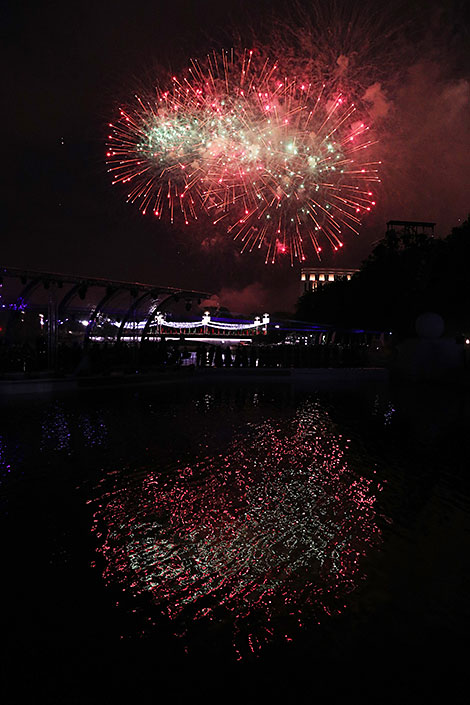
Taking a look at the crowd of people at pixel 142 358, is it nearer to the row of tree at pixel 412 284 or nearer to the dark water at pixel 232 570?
the row of tree at pixel 412 284

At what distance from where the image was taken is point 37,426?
11.8 meters

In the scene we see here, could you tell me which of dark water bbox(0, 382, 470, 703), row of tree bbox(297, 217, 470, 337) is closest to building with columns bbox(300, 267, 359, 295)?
row of tree bbox(297, 217, 470, 337)

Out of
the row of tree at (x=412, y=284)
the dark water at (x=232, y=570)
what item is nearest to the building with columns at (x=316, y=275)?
the row of tree at (x=412, y=284)

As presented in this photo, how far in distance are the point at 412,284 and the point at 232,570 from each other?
38729 mm

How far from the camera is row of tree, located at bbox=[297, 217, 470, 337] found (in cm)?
3588

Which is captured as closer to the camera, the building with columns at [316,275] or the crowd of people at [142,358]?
the crowd of people at [142,358]

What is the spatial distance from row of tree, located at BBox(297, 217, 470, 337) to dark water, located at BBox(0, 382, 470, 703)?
93.3 ft

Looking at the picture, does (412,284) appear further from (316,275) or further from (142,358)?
(316,275)

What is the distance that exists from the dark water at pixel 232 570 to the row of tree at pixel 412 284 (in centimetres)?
2843

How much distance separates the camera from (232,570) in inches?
191

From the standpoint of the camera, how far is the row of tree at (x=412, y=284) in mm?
35875

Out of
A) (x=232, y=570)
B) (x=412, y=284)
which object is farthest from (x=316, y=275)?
(x=232, y=570)

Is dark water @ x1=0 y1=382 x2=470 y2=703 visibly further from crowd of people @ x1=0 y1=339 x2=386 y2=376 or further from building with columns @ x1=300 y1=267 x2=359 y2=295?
building with columns @ x1=300 y1=267 x2=359 y2=295

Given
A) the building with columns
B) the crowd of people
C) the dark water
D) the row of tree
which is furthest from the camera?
the building with columns
